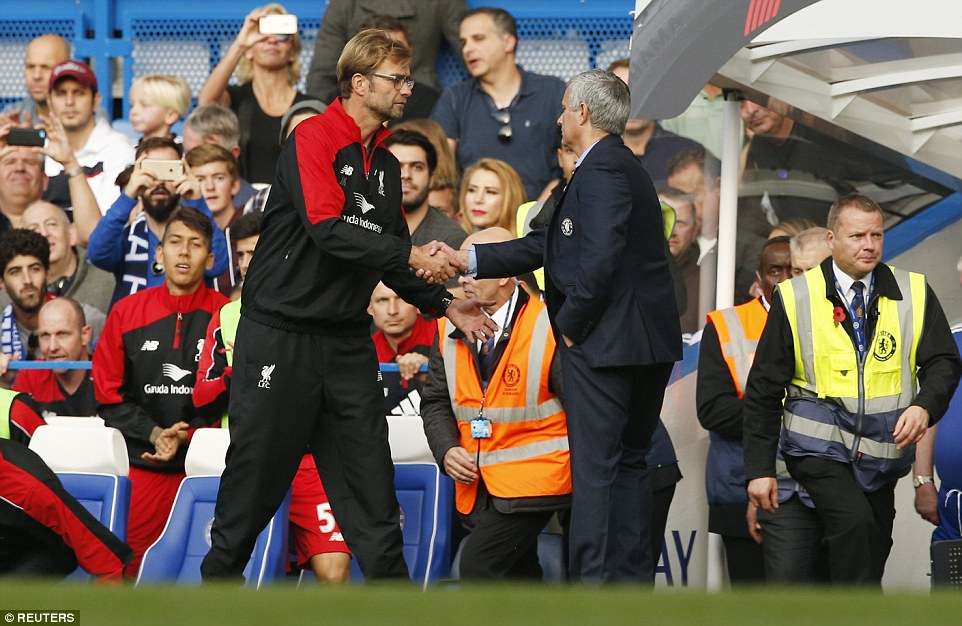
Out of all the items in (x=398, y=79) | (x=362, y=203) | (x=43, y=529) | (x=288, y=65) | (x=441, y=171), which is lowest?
(x=43, y=529)

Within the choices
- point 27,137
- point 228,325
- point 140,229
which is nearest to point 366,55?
point 228,325

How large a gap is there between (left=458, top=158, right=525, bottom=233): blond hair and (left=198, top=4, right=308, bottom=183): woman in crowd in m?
1.75

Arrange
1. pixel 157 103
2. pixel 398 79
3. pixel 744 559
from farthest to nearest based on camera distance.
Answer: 1. pixel 157 103
2. pixel 744 559
3. pixel 398 79

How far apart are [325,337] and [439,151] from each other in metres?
3.15

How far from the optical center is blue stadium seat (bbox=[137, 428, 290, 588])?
24.0ft

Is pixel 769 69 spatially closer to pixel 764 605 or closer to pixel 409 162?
pixel 409 162

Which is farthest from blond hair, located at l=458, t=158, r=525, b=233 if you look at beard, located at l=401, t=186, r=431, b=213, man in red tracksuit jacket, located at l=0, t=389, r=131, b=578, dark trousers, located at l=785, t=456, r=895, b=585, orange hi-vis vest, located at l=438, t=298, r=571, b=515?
man in red tracksuit jacket, located at l=0, t=389, r=131, b=578

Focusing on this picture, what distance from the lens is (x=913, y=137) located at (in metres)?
8.76

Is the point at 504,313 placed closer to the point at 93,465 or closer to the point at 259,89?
A: the point at 93,465

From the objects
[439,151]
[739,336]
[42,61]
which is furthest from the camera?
[42,61]

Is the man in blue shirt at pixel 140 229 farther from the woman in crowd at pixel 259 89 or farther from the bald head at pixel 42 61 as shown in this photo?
the bald head at pixel 42 61

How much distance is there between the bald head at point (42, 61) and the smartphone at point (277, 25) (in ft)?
4.99

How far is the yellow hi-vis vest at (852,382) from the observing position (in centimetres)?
679

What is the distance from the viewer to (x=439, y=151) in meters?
9.33
